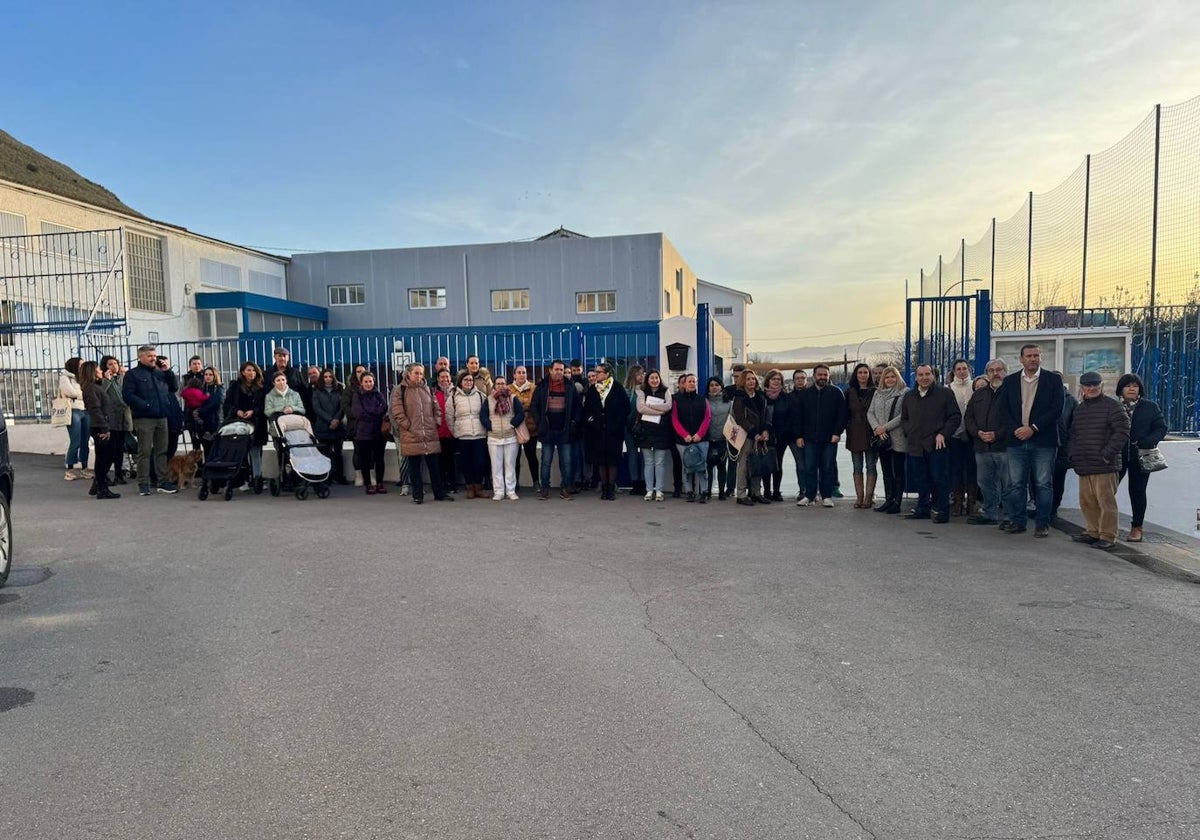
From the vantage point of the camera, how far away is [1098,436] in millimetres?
7637

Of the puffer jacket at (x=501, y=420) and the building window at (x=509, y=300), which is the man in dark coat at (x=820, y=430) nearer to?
the puffer jacket at (x=501, y=420)

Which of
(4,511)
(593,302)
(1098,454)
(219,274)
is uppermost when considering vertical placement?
(219,274)

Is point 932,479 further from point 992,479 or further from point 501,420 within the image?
point 501,420

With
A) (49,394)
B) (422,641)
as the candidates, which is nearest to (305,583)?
(422,641)

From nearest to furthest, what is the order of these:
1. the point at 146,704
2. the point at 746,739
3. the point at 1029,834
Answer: the point at 1029,834 → the point at 746,739 → the point at 146,704

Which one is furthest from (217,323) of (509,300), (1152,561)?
(1152,561)

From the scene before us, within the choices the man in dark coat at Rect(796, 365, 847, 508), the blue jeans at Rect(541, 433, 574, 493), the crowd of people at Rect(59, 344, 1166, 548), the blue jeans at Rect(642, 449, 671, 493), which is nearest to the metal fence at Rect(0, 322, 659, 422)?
the crowd of people at Rect(59, 344, 1166, 548)

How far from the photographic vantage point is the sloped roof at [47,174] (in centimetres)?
3136

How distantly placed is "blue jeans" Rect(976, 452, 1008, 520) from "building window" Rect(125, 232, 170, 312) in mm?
26285

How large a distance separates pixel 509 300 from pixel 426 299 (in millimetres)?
4039

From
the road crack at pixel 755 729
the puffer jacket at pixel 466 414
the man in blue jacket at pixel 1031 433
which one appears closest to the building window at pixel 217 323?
the puffer jacket at pixel 466 414

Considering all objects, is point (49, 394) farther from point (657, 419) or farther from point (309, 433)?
point (657, 419)

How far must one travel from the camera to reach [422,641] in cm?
482

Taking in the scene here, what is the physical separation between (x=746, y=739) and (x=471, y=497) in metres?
7.63
